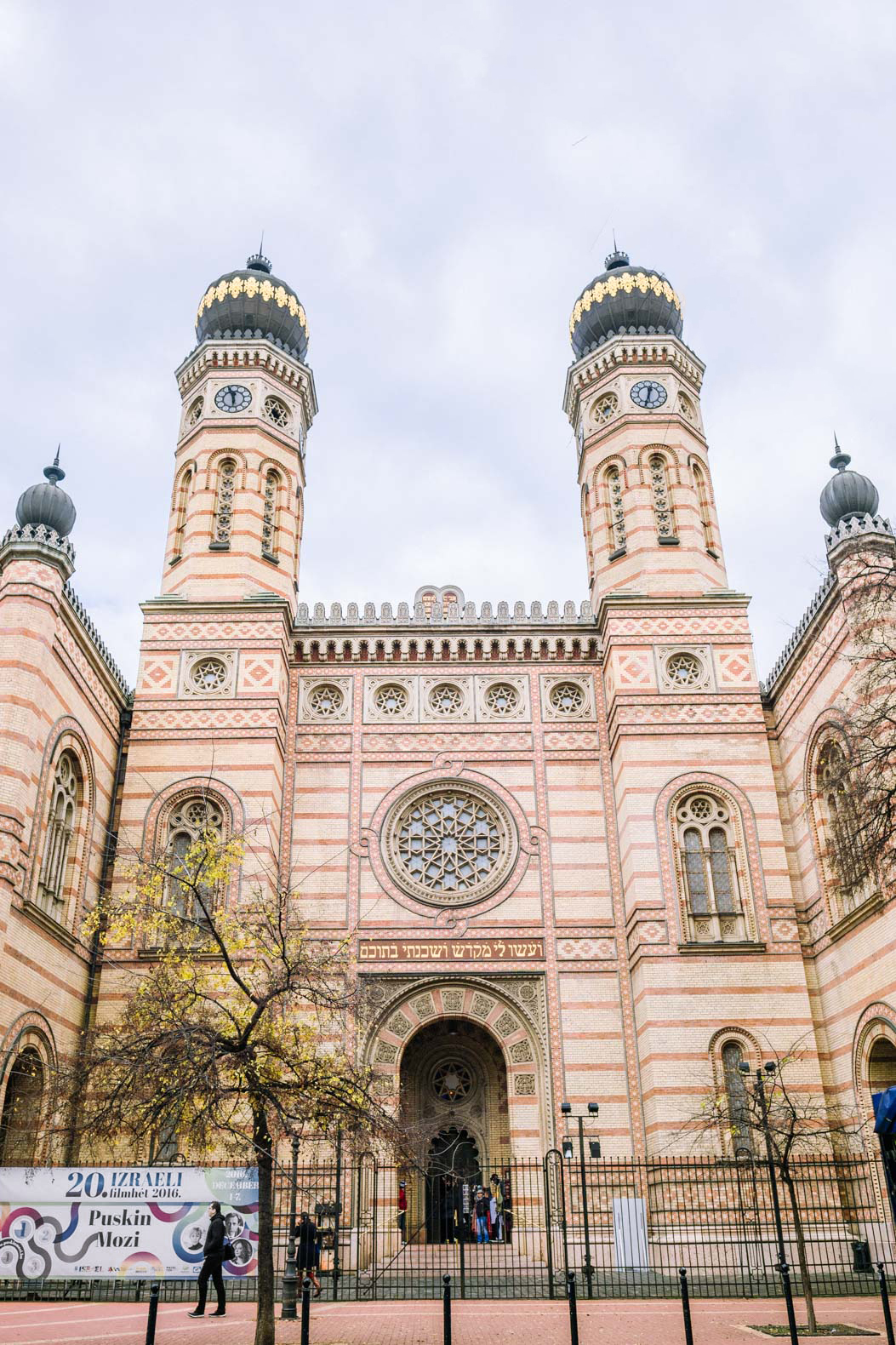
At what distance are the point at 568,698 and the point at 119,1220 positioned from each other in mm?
13903

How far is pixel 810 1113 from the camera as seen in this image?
19.7 m

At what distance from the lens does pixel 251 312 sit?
28.1 m

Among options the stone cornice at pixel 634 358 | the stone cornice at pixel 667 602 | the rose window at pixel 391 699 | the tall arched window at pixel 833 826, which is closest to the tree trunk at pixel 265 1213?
the tall arched window at pixel 833 826

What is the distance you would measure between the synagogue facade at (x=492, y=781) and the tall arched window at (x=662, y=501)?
6 centimetres

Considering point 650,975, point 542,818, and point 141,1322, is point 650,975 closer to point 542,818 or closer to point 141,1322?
point 542,818

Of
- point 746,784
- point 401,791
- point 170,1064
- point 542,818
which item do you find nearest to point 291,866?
point 401,791

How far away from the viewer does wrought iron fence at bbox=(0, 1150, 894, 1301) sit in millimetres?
16453

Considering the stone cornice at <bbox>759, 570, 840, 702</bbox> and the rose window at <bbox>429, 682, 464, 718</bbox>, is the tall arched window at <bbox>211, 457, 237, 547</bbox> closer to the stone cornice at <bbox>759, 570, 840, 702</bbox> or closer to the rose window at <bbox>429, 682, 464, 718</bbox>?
the rose window at <bbox>429, 682, 464, 718</bbox>

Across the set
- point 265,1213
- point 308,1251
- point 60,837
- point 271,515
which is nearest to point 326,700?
point 271,515

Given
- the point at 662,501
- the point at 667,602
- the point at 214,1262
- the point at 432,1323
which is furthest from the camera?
the point at 662,501

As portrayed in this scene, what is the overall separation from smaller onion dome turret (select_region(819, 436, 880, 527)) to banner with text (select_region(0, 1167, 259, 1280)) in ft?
49.4

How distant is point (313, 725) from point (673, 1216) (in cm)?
1176

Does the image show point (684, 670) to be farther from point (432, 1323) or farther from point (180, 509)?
point (432, 1323)

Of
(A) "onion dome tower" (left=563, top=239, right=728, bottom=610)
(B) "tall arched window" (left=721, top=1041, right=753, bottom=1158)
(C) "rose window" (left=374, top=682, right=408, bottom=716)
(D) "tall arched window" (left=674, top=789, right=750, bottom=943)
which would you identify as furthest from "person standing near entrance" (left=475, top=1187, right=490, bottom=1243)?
(A) "onion dome tower" (left=563, top=239, right=728, bottom=610)
